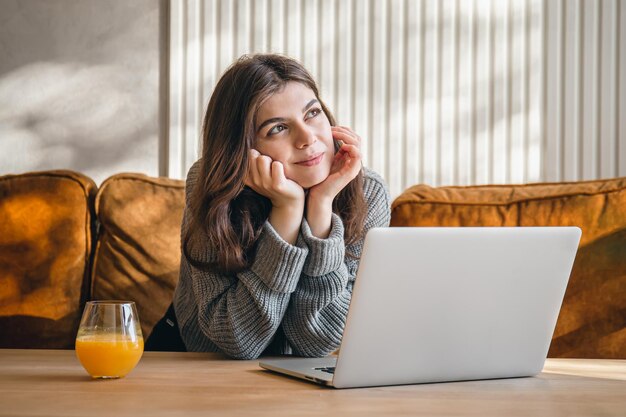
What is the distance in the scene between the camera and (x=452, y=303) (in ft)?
3.39

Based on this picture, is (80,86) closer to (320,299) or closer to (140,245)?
(140,245)

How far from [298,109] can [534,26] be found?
1.36 m

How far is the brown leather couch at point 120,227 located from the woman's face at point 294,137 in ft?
1.84

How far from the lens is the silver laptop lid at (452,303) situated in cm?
98

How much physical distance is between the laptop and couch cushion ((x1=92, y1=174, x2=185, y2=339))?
1083mm

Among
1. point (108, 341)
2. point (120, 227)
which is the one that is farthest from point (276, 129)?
point (120, 227)

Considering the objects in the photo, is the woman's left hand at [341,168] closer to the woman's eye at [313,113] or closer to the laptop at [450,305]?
the woman's eye at [313,113]

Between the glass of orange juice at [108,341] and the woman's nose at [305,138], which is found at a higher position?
the woman's nose at [305,138]

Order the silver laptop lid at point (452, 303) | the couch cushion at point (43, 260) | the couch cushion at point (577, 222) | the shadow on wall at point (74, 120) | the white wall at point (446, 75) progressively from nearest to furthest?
the silver laptop lid at point (452, 303)
the couch cushion at point (577, 222)
the couch cushion at point (43, 260)
the white wall at point (446, 75)
the shadow on wall at point (74, 120)

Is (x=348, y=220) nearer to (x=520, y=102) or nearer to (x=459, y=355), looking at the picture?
(x=459, y=355)

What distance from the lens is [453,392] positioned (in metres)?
1.00

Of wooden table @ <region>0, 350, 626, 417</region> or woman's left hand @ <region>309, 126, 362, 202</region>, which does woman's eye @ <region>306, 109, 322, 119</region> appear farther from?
wooden table @ <region>0, 350, 626, 417</region>

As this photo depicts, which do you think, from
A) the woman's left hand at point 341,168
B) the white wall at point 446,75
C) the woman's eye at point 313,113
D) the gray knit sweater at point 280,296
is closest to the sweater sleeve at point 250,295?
the gray knit sweater at point 280,296

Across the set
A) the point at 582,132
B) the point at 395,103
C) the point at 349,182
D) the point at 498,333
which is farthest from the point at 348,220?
the point at 582,132
